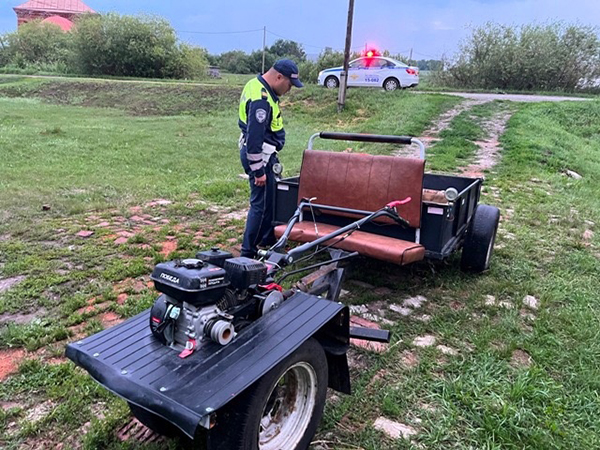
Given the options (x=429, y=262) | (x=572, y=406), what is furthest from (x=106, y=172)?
(x=572, y=406)

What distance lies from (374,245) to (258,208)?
1276 millimetres

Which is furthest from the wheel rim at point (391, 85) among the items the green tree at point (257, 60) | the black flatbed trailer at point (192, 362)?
the green tree at point (257, 60)

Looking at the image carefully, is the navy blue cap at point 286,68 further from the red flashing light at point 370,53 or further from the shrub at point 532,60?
the shrub at point 532,60

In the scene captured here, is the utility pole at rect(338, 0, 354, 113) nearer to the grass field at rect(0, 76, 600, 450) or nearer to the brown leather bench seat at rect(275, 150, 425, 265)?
the grass field at rect(0, 76, 600, 450)

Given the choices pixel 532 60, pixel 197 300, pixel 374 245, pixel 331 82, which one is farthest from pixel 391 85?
pixel 197 300

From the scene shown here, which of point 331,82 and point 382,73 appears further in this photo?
point 331,82

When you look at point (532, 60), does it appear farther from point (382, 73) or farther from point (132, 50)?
point (132, 50)

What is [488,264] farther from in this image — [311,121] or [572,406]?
[311,121]

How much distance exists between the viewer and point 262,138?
13.1 feet

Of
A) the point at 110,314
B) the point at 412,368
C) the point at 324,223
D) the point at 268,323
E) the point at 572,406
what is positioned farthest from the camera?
the point at 324,223

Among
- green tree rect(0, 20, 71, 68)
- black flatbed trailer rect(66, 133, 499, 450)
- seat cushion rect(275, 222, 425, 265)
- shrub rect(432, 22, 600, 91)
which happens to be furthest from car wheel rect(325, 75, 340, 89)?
green tree rect(0, 20, 71, 68)

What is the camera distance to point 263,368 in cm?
180

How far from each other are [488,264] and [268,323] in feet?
9.74

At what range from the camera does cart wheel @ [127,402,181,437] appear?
2.10 m
